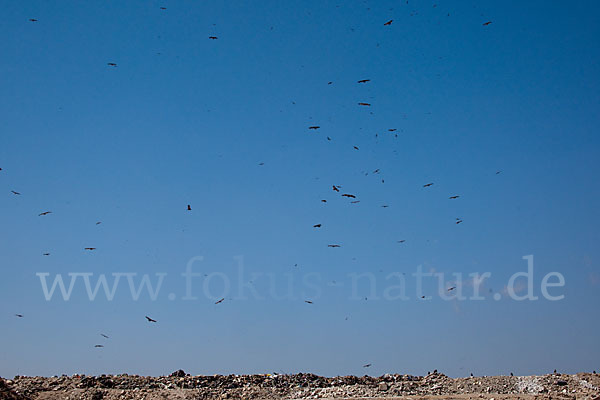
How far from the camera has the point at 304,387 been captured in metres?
15.8

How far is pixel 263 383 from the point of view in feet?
52.2

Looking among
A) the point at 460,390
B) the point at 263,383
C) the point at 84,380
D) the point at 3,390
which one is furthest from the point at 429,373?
the point at 3,390

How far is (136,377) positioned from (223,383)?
2.37m

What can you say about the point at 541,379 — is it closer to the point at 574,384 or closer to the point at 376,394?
the point at 574,384

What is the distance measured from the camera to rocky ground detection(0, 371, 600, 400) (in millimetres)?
14641

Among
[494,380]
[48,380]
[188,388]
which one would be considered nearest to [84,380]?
[48,380]

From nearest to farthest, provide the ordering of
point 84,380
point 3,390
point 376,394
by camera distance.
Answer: point 3,390 → point 376,394 → point 84,380

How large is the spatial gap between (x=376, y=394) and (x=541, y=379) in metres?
4.23

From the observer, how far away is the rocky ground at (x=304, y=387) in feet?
48.0

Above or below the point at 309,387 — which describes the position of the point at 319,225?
above

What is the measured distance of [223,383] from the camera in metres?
15.9

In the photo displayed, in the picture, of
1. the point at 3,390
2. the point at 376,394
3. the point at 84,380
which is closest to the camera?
the point at 3,390

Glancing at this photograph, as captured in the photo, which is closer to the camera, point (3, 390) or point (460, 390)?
point (3, 390)

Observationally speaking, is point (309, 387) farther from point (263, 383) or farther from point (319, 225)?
point (319, 225)
